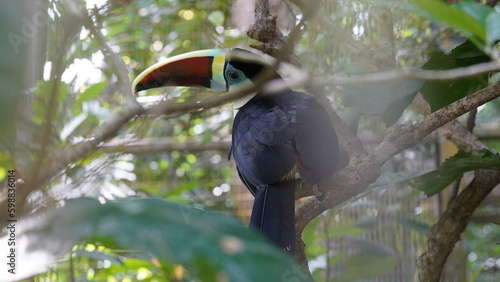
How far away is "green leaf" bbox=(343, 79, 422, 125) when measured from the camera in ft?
3.27

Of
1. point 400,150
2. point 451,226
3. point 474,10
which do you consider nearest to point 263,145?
point 400,150

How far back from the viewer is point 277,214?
39.4 inches

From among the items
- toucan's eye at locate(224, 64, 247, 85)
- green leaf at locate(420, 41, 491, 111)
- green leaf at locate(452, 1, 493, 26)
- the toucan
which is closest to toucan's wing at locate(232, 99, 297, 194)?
the toucan

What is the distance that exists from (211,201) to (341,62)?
85 cm

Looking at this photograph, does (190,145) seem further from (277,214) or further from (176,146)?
(277,214)

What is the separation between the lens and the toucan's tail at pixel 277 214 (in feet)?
3.16

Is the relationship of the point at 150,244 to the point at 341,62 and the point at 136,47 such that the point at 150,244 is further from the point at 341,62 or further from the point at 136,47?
the point at 136,47

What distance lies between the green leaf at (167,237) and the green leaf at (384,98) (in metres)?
0.73

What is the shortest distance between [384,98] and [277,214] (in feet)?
0.96

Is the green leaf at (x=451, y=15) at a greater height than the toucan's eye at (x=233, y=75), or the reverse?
the green leaf at (x=451, y=15)

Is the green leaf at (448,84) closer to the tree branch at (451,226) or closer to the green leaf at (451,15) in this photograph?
the tree branch at (451,226)

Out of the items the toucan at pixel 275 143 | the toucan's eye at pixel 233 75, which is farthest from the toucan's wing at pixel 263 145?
the toucan's eye at pixel 233 75

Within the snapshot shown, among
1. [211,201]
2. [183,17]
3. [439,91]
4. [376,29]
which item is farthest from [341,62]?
[211,201]

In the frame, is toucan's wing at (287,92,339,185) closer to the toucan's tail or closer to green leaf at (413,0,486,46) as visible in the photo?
the toucan's tail
